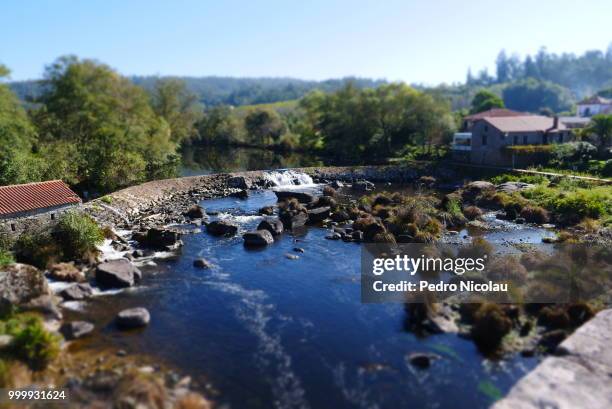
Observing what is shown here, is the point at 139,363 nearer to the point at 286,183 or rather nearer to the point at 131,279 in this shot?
the point at 131,279

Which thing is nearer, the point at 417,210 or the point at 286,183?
the point at 417,210

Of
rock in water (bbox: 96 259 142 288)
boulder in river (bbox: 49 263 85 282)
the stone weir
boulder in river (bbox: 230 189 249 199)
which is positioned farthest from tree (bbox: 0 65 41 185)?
boulder in river (bbox: 230 189 249 199)

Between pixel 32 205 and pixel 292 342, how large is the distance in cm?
2266

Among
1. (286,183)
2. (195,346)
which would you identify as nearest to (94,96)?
(286,183)

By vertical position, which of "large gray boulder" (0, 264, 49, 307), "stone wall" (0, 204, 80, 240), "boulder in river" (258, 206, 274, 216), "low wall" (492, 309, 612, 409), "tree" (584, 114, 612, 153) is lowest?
"low wall" (492, 309, 612, 409)

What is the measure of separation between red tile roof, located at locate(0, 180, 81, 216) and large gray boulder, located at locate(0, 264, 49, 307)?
23.3ft

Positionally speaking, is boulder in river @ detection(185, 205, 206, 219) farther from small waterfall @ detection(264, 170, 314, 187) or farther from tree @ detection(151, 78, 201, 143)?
tree @ detection(151, 78, 201, 143)

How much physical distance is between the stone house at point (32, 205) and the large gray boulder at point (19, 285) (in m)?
6.32

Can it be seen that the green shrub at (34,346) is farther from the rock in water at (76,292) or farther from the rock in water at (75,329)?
the rock in water at (76,292)

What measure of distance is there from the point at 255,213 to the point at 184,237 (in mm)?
11625

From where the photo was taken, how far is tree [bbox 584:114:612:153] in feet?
233

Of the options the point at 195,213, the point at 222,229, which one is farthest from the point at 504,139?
the point at 222,229

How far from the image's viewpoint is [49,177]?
156 ft

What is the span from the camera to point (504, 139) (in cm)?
7506
